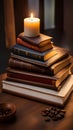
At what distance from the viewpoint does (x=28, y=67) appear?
1.17 m

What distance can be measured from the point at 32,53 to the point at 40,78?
109mm

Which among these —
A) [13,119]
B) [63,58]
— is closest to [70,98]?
[63,58]

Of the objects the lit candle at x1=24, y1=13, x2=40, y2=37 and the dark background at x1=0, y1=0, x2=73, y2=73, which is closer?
the lit candle at x1=24, y1=13, x2=40, y2=37

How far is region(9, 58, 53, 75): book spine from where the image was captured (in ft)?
3.70

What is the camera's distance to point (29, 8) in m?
4.75

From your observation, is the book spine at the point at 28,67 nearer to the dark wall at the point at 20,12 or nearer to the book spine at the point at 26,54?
the book spine at the point at 26,54

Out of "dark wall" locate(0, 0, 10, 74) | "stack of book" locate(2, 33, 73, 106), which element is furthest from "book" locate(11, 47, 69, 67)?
"dark wall" locate(0, 0, 10, 74)

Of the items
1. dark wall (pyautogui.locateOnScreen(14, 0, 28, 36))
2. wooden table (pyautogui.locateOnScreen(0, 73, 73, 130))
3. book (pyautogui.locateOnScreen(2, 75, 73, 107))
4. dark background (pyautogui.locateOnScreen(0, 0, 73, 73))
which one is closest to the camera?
wooden table (pyautogui.locateOnScreen(0, 73, 73, 130))

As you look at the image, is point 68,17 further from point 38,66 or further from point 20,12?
point 38,66

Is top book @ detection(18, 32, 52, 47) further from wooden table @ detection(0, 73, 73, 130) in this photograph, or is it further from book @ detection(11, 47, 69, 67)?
wooden table @ detection(0, 73, 73, 130)

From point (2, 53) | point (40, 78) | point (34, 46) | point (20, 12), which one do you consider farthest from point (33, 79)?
point (20, 12)

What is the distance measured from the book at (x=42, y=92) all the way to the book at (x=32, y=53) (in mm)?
129

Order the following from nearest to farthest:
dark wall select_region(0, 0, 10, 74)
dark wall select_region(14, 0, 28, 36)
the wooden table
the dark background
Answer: the wooden table
dark wall select_region(0, 0, 10, 74)
the dark background
dark wall select_region(14, 0, 28, 36)

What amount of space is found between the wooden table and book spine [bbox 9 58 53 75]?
0.42ft
